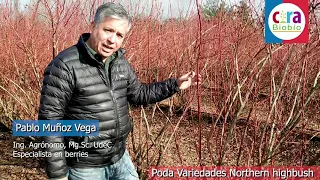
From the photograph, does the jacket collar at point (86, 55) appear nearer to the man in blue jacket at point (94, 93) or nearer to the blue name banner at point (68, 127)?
the man in blue jacket at point (94, 93)

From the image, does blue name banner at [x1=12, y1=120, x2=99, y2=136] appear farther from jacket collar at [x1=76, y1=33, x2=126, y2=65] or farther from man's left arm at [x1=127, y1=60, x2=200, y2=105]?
man's left arm at [x1=127, y1=60, x2=200, y2=105]

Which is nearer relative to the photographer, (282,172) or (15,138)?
(282,172)

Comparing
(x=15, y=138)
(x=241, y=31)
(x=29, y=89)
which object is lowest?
(x=15, y=138)

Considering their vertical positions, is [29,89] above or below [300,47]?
below

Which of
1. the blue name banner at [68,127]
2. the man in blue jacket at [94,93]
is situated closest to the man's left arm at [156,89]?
the man in blue jacket at [94,93]

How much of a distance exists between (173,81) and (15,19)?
3.90 meters

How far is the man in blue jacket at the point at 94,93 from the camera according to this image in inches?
55.6

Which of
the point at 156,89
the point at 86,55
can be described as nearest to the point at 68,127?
the point at 86,55

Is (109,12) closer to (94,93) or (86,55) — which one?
(86,55)

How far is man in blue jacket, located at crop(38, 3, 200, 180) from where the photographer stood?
4.63 ft

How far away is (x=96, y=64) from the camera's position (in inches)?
59.8

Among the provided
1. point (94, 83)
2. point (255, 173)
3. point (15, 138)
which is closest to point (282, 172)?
point (255, 173)

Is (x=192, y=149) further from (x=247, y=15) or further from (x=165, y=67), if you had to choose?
(x=247, y=15)

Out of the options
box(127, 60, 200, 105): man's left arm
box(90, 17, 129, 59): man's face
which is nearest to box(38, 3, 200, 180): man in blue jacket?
box(90, 17, 129, 59): man's face
